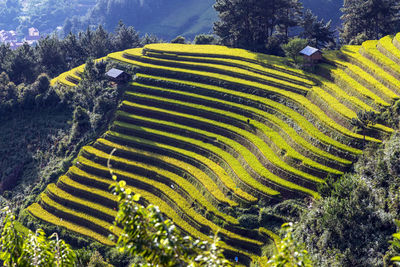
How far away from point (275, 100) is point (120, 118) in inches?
942

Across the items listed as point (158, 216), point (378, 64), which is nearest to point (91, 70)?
point (378, 64)

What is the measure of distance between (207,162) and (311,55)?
940 inches

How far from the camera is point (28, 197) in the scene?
54750 millimetres

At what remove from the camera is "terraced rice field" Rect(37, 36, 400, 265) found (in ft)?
139

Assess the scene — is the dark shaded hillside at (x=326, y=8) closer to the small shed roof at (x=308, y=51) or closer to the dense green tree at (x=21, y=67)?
the small shed roof at (x=308, y=51)

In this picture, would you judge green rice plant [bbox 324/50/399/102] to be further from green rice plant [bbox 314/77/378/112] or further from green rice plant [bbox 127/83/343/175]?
green rice plant [bbox 127/83/343/175]

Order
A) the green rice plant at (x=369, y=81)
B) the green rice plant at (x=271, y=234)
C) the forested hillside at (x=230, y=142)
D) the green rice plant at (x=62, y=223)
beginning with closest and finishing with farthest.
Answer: the forested hillside at (x=230, y=142) → the green rice plant at (x=271, y=234) → the green rice plant at (x=62, y=223) → the green rice plant at (x=369, y=81)

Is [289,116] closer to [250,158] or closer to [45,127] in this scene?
[250,158]

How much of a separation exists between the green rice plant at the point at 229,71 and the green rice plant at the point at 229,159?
14.0 metres

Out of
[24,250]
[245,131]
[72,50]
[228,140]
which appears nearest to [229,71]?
[245,131]

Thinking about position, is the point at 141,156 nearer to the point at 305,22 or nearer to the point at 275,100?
the point at 275,100

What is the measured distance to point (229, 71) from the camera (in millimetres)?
62406

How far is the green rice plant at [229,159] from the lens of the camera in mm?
42375

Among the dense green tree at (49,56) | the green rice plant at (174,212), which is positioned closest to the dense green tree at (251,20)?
the green rice plant at (174,212)
